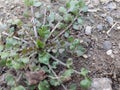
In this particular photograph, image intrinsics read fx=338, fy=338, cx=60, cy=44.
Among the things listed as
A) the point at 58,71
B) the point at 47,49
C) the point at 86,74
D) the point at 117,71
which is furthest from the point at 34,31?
the point at 117,71

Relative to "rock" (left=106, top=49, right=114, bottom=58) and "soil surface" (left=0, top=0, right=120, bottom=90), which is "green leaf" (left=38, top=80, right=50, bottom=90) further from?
"rock" (left=106, top=49, right=114, bottom=58)

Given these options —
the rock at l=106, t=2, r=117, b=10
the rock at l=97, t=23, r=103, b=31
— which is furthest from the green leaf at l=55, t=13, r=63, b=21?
the rock at l=106, t=2, r=117, b=10

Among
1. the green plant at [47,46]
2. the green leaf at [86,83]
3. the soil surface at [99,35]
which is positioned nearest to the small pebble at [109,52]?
the soil surface at [99,35]

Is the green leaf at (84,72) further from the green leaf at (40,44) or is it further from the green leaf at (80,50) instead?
the green leaf at (40,44)

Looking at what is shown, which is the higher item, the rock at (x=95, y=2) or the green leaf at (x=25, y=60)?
the rock at (x=95, y=2)

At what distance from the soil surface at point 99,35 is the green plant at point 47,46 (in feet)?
0.23

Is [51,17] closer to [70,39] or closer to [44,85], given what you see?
[70,39]

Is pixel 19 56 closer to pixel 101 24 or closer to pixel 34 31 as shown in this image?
pixel 34 31

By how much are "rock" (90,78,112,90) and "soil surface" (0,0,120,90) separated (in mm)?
35

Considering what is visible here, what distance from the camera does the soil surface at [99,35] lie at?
6.31 feet

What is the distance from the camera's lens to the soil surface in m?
1.92

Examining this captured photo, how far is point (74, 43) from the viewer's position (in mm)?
1876

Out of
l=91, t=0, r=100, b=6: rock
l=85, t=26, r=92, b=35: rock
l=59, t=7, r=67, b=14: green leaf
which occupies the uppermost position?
l=59, t=7, r=67, b=14: green leaf

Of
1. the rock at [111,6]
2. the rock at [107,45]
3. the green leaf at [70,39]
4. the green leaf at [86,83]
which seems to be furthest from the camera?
the rock at [111,6]
